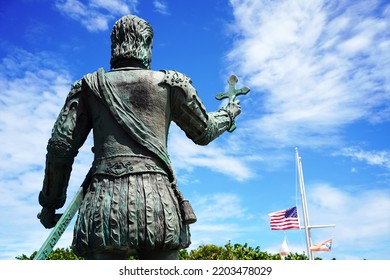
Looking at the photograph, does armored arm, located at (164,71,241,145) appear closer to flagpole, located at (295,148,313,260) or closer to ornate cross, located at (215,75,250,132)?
ornate cross, located at (215,75,250,132)

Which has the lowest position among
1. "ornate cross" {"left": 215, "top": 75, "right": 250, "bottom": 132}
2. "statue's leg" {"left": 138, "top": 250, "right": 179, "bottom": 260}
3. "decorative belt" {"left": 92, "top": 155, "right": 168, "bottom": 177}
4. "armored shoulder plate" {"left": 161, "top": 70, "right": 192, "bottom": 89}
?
"statue's leg" {"left": 138, "top": 250, "right": 179, "bottom": 260}

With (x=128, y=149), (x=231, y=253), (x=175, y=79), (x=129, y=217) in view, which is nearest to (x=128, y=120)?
(x=128, y=149)

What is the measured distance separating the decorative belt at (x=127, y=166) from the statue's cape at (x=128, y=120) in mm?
101

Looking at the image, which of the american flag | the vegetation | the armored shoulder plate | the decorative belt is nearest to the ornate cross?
the armored shoulder plate

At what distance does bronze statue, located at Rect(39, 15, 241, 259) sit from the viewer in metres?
3.99

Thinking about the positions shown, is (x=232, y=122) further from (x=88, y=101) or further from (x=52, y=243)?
(x=52, y=243)

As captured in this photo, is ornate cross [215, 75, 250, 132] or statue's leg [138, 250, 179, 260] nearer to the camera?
statue's leg [138, 250, 179, 260]

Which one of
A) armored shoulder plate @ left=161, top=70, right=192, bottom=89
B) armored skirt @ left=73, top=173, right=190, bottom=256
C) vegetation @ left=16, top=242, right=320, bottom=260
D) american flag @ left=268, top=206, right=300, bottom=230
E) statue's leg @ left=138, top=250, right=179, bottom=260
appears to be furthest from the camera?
american flag @ left=268, top=206, right=300, bottom=230

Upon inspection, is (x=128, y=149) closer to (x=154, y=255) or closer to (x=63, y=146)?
(x=63, y=146)

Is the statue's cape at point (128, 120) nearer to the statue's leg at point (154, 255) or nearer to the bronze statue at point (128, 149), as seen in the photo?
the bronze statue at point (128, 149)

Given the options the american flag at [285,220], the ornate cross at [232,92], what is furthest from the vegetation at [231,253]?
the ornate cross at [232,92]

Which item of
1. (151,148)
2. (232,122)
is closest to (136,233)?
(151,148)

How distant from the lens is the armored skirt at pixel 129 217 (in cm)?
393

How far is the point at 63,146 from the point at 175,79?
1.26 meters
